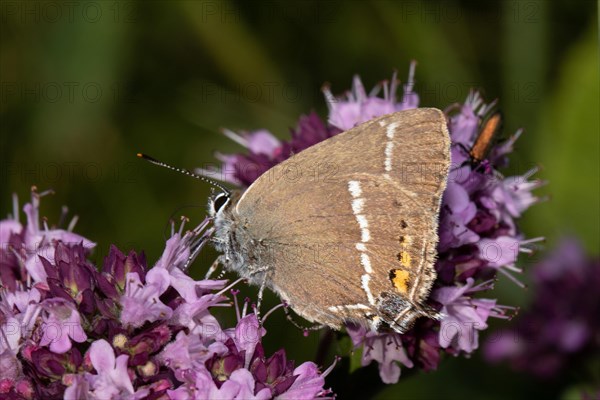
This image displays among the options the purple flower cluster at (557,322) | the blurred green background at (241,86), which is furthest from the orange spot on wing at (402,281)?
the blurred green background at (241,86)

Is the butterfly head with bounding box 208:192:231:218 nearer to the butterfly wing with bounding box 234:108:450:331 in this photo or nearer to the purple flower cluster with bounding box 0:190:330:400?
the butterfly wing with bounding box 234:108:450:331

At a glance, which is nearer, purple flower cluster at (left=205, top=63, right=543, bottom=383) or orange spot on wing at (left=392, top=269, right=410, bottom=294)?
orange spot on wing at (left=392, top=269, right=410, bottom=294)

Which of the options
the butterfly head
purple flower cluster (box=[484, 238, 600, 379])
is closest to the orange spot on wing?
the butterfly head

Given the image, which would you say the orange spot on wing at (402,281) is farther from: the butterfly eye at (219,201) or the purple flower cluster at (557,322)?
the purple flower cluster at (557,322)

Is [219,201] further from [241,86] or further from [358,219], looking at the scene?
[241,86]

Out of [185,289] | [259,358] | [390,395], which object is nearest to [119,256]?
[185,289]

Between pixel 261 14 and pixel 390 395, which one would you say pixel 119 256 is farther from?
pixel 261 14
